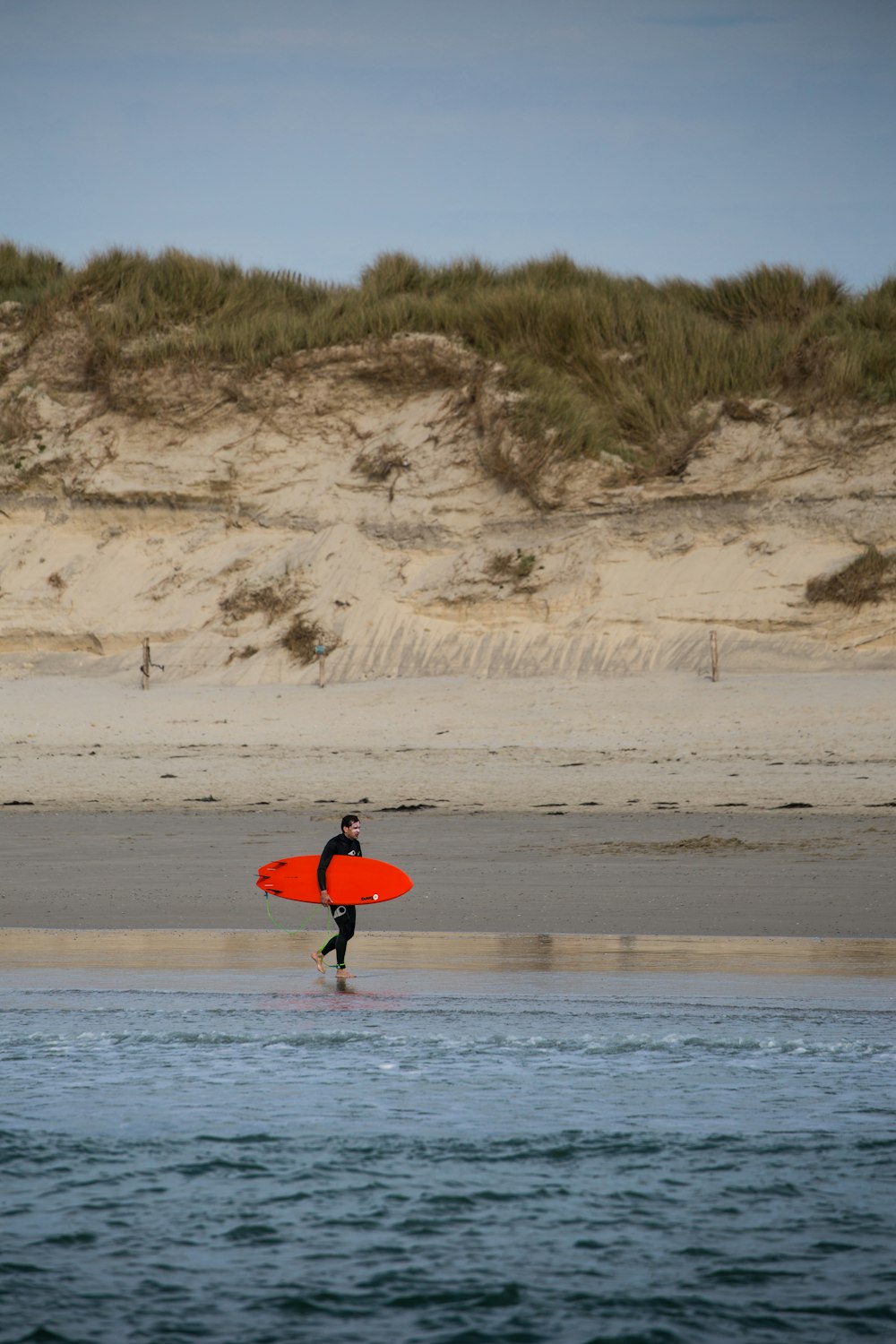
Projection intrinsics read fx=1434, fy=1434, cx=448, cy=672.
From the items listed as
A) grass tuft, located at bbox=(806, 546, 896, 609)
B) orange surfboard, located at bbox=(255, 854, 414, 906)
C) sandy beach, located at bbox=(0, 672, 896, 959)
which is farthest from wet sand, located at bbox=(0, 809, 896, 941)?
grass tuft, located at bbox=(806, 546, 896, 609)

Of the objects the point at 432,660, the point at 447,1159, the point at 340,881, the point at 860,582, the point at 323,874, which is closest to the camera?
the point at 447,1159

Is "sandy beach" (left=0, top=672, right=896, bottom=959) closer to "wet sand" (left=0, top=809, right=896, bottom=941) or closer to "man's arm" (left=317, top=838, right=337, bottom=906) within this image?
"wet sand" (left=0, top=809, right=896, bottom=941)

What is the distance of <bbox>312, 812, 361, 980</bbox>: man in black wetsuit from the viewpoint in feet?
25.0

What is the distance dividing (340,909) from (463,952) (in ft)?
2.38

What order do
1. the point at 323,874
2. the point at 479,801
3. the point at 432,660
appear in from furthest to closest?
the point at 432,660 < the point at 479,801 < the point at 323,874

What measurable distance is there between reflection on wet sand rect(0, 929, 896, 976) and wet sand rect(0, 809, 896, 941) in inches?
6.5

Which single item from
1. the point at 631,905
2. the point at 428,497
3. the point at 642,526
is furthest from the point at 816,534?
the point at 631,905

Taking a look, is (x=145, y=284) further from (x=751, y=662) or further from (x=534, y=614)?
(x=751, y=662)

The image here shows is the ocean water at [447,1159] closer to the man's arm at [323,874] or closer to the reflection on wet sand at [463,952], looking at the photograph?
the reflection on wet sand at [463,952]

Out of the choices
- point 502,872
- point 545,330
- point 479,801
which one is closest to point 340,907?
point 502,872

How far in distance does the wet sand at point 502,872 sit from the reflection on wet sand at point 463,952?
164mm

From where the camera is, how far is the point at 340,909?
7824 mm

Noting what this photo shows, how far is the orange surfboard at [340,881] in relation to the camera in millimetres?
7914

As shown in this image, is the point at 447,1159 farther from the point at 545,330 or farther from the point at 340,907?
the point at 545,330
